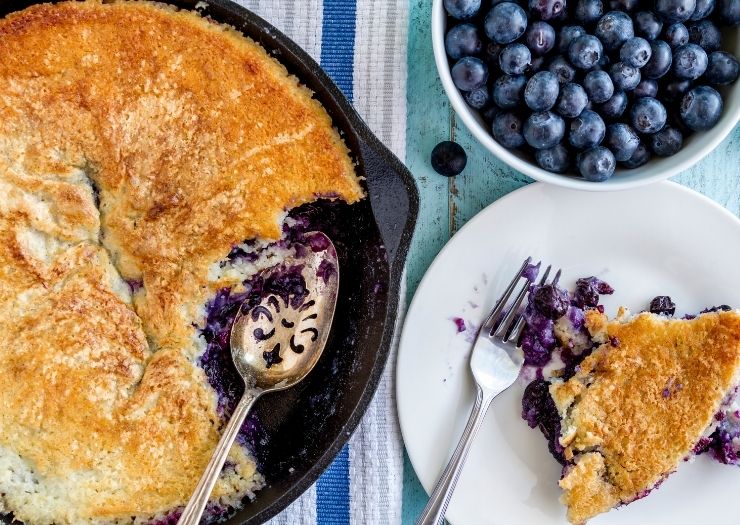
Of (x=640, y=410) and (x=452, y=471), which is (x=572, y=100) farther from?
(x=452, y=471)

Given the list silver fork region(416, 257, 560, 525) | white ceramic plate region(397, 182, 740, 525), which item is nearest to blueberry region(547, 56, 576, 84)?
white ceramic plate region(397, 182, 740, 525)

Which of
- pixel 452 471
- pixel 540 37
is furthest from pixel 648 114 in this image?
pixel 452 471

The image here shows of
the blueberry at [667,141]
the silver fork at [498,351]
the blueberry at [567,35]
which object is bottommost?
the silver fork at [498,351]

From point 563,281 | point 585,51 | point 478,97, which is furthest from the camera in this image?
point 563,281

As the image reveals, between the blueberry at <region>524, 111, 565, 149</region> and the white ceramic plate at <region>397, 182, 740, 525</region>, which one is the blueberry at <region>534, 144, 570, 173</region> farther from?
the white ceramic plate at <region>397, 182, 740, 525</region>

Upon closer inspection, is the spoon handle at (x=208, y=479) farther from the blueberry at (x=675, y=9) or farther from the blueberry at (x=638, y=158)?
the blueberry at (x=675, y=9)

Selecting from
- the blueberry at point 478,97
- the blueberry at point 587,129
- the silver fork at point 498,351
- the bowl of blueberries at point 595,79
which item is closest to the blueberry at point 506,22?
the bowl of blueberries at point 595,79

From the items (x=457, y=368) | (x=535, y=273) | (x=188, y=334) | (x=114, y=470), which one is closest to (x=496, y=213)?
(x=535, y=273)
